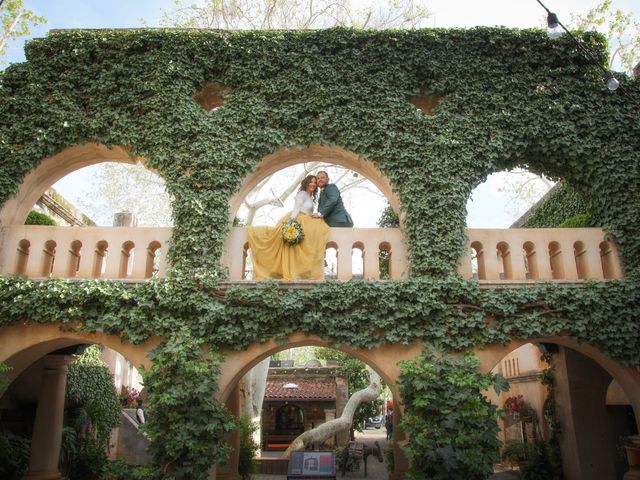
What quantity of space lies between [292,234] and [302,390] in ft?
52.0

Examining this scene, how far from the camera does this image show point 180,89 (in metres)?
9.38

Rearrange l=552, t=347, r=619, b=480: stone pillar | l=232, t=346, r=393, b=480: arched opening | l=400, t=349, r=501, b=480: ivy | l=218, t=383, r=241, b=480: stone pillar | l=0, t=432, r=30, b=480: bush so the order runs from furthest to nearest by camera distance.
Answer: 1. l=232, t=346, r=393, b=480: arched opening
2. l=218, t=383, r=241, b=480: stone pillar
3. l=552, t=347, r=619, b=480: stone pillar
4. l=0, t=432, r=30, b=480: bush
5. l=400, t=349, r=501, b=480: ivy

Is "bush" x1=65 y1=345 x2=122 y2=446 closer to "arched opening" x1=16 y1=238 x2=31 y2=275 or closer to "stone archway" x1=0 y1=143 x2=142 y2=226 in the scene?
"arched opening" x1=16 y1=238 x2=31 y2=275

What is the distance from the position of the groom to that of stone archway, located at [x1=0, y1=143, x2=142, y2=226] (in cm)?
322

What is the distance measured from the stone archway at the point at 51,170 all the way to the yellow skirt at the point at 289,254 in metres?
2.74

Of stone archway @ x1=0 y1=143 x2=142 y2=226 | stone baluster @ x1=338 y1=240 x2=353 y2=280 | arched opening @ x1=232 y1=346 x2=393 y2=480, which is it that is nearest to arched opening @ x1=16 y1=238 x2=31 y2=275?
stone archway @ x1=0 y1=143 x2=142 y2=226

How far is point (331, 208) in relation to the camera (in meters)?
9.28

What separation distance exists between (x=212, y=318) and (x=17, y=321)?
2900 millimetres

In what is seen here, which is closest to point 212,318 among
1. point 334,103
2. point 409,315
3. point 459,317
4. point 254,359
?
point 254,359

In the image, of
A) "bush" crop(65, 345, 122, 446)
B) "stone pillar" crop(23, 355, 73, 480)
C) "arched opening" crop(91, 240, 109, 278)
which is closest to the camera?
"arched opening" crop(91, 240, 109, 278)

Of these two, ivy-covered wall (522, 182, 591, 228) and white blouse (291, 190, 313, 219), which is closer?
white blouse (291, 190, 313, 219)

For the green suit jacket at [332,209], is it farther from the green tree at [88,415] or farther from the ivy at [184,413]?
the green tree at [88,415]

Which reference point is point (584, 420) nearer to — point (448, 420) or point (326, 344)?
point (448, 420)

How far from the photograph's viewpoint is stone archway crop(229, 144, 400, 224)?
912 centimetres
